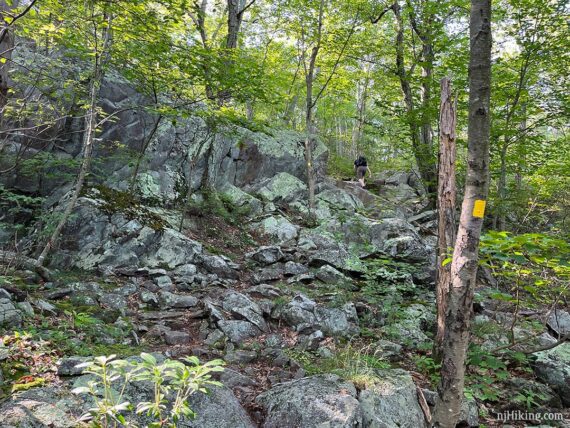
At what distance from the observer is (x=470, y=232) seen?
3.35 meters

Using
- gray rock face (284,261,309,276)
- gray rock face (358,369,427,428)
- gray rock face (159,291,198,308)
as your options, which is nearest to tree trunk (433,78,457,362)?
gray rock face (358,369,427,428)

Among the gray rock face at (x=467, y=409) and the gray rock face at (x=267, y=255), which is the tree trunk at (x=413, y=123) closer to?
the gray rock face at (x=267, y=255)

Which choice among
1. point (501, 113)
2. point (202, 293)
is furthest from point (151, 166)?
point (501, 113)

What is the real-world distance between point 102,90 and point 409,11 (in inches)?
394

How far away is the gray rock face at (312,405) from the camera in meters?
3.40

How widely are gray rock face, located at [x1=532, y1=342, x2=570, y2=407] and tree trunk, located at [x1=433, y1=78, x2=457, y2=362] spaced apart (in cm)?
167

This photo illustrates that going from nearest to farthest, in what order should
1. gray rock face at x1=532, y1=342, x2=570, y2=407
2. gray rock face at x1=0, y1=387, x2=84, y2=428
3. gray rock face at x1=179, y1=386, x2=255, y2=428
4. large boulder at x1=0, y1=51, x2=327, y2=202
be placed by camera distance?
gray rock face at x1=0, y1=387, x2=84, y2=428
gray rock face at x1=179, y1=386, x2=255, y2=428
gray rock face at x1=532, y1=342, x2=570, y2=407
large boulder at x1=0, y1=51, x2=327, y2=202

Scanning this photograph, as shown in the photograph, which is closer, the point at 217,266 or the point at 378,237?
the point at 217,266

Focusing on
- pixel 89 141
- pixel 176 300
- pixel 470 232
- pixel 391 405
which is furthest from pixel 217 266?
pixel 470 232

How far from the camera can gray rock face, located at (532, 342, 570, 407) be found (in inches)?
201

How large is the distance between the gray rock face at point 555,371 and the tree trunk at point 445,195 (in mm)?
1667

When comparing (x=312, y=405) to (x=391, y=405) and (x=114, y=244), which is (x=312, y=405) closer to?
(x=391, y=405)

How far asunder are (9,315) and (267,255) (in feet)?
20.3

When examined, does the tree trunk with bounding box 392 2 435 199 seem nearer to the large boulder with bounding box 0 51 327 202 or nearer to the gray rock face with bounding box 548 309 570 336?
the gray rock face with bounding box 548 309 570 336
